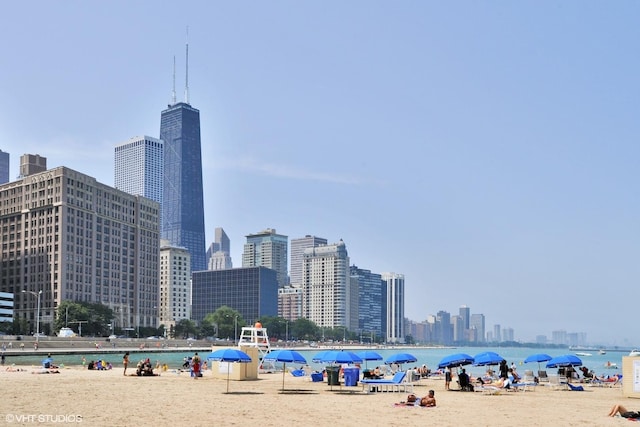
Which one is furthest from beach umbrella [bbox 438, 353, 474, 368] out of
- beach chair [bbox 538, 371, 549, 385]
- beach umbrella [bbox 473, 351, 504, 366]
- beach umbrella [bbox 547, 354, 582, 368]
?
beach umbrella [bbox 547, 354, 582, 368]

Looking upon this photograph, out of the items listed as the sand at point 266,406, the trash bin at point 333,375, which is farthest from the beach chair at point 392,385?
the trash bin at point 333,375

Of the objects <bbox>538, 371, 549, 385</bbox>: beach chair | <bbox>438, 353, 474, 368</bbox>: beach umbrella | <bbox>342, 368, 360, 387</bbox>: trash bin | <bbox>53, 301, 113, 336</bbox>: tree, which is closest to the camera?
<bbox>342, 368, 360, 387</bbox>: trash bin

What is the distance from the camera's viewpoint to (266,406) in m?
29.6

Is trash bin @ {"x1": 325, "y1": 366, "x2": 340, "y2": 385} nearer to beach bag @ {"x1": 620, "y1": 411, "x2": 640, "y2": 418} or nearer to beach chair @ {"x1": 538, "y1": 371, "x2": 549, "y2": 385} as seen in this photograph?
beach chair @ {"x1": 538, "y1": 371, "x2": 549, "y2": 385}

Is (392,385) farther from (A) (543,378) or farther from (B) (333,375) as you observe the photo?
(A) (543,378)

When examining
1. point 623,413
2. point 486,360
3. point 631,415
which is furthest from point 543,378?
point 631,415

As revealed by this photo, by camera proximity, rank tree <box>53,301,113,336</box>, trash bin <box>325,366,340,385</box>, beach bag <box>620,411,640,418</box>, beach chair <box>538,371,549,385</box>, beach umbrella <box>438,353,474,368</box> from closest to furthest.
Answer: beach bag <box>620,411,640,418</box> < trash bin <box>325,366,340,385</box> < beach umbrella <box>438,353,474,368</box> < beach chair <box>538,371,549,385</box> < tree <box>53,301,113,336</box>

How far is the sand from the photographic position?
80.8 ft

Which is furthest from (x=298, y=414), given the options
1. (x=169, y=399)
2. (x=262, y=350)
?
(x=262, y=350)

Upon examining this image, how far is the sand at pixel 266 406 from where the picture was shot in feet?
80.8

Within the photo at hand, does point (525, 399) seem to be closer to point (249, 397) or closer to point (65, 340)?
point (249, 397)

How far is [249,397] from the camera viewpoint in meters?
33.7

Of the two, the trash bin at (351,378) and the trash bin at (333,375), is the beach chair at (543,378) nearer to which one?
the trash bin at (351,378)

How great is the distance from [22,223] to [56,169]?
20.0 meters
